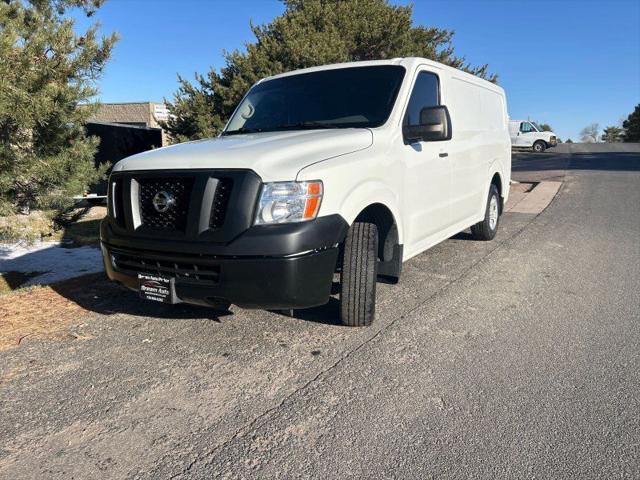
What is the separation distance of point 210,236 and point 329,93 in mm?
2157

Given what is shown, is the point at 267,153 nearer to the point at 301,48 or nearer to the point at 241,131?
the point at 241,131

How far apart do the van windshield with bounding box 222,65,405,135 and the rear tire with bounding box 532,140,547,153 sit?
3347 centimetres

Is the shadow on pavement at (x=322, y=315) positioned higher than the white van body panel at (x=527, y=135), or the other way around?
the white van body panel at (x=527, y=135)

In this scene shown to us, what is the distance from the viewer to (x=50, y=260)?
6410 millimetres

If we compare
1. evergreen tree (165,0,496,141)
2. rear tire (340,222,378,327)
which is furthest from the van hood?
evergreen tree (165,0,496,141)

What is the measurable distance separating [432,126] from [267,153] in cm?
156

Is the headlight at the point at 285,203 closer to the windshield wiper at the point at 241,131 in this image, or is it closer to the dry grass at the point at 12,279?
the windshield wiper at the point at 241,131

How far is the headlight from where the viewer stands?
126 inches

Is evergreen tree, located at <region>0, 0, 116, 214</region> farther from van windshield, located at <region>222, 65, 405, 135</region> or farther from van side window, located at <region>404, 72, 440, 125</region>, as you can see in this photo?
van side window, located at <region>404, 72, 440, 125</region>

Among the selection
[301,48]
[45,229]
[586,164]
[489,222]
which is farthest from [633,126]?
[45,229]

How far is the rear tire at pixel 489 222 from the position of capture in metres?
6.99

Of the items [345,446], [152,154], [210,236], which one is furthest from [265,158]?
[345,446]

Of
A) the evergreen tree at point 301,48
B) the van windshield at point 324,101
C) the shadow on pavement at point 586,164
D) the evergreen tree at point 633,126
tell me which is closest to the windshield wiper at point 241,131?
the van windshield at point 324,101

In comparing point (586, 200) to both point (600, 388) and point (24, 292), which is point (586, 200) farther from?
point (24, 292)
